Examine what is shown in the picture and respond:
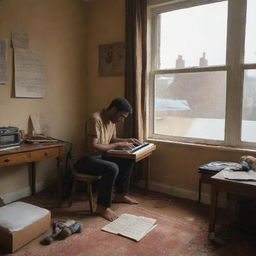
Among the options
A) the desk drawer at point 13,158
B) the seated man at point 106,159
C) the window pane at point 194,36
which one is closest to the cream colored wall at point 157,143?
the seated man at point 106,159

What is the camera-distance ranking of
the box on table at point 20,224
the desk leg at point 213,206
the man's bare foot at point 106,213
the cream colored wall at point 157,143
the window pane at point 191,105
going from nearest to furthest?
the box on table at point 20,224
the desk leg at point 213,206
the man's bare foot at point 106,213
the window pane at point 191,105
the cream colored wall at point 157,143

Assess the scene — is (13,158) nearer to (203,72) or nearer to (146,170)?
(146,170)

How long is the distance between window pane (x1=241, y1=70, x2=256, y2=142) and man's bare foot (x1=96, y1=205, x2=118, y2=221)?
151cm

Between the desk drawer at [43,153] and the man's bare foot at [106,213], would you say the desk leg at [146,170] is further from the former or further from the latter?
the desk drawer at [43,153]

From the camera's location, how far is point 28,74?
2852 millimetres

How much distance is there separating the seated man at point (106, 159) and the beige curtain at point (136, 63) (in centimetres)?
27

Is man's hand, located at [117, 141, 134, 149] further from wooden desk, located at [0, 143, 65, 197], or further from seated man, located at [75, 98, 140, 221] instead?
wooden desk, located at [0, 143, 65, 197]

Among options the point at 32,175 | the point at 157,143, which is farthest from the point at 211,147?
the point at 32,175

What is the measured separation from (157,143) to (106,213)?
1084 millimetres

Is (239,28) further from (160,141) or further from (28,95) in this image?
(28,95)

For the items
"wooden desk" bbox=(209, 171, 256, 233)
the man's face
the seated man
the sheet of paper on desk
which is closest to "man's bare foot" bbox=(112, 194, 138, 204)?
the seated man

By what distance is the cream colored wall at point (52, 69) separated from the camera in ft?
8.87

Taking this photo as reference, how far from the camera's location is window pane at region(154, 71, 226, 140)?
275 centimetres

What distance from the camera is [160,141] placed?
3.08 metres
